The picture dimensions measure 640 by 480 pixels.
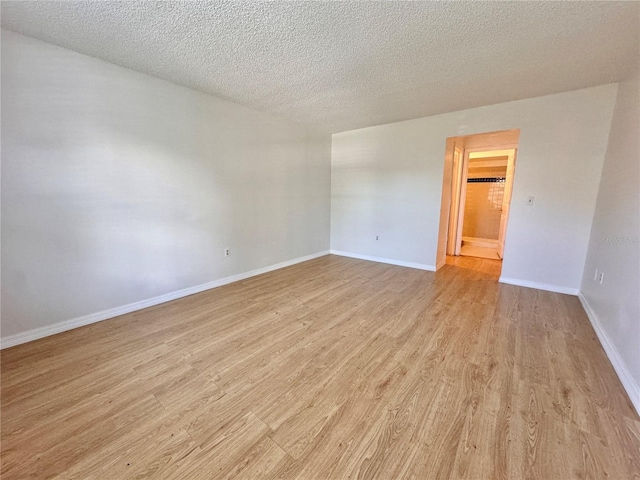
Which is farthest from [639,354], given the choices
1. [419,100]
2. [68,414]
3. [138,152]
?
[138,152]

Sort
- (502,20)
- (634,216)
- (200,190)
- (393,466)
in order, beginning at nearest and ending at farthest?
1. (393,466)
2. (502,20)
3. (634,216)
4. (200,190)

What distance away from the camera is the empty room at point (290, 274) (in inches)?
50.1

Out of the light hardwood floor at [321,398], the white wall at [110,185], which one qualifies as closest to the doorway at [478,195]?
the light hardwood floor at [321,398]

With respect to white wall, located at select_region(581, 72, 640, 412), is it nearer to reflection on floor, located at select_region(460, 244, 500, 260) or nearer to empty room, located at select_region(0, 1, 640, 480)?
empty room, located at select_region(0, 1, 640, 480)

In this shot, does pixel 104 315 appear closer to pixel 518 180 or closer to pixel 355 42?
pixel 355 42

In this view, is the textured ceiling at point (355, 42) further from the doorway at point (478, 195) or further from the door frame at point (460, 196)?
the door frame at point (460, 196)

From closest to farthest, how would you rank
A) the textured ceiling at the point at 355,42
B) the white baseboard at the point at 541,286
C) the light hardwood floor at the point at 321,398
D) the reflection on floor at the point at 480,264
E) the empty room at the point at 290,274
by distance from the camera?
1. the light hardwood floor at the point at 321,398
2. the empty room at the point at 290,274
3. the textured ceiling at the point at 355,42
4. the white baseboard at the point at 541,286
5. the reflection on floor at the point at 480,264

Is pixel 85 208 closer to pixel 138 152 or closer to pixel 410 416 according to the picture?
pixel 138 152

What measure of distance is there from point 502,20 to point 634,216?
175cm

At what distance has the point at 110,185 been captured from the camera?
7.75 feet

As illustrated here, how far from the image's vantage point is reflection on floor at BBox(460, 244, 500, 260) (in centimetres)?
501

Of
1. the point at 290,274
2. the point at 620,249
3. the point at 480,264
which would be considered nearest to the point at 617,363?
the point at 620,249

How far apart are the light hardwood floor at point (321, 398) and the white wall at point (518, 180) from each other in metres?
0.89

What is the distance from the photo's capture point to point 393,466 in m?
1.13
